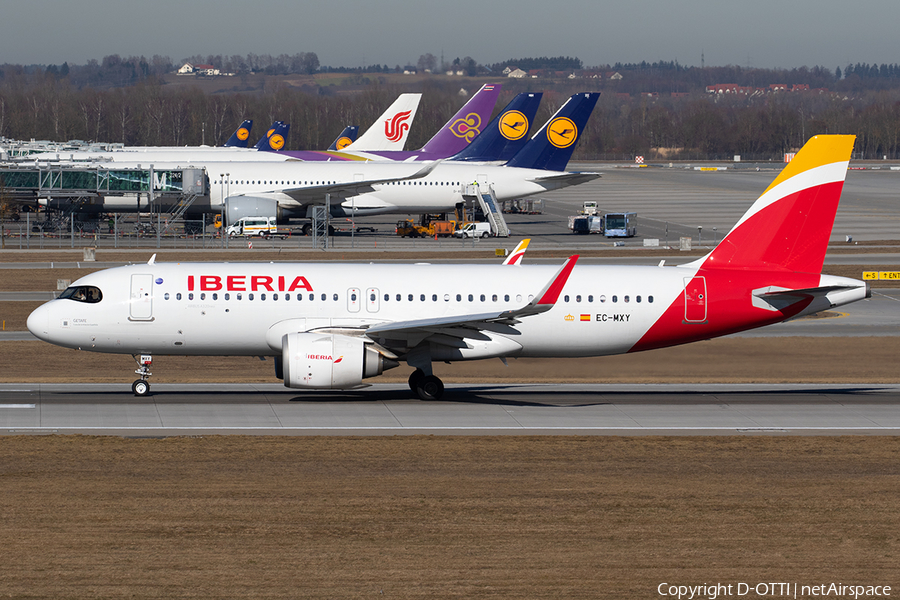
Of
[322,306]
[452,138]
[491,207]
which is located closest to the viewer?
[322,306]

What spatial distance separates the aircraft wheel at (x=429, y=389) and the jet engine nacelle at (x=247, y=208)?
201ft

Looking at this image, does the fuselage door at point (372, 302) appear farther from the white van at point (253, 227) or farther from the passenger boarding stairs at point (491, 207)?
the passenger boarding stairs at point (491, 207)

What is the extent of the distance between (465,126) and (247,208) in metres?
32.0

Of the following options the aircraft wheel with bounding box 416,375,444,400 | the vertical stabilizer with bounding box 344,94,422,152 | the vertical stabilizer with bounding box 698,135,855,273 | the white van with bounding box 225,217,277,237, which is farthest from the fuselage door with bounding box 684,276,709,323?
the vertical stabilizer with bounding box 344,94,422,152

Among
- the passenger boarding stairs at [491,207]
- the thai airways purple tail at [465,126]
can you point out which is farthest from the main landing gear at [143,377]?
the thai airways purple tail at [465,126]

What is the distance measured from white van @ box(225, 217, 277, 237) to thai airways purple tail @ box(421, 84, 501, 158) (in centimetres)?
2627

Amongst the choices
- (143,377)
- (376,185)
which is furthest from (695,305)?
(376,185)

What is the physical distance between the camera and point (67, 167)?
96.0 metres

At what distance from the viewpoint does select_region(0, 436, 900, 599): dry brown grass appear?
1808 centimetres

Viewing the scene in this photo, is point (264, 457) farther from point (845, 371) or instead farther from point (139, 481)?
point (845, 371)

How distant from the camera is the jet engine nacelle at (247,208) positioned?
92.9 meters

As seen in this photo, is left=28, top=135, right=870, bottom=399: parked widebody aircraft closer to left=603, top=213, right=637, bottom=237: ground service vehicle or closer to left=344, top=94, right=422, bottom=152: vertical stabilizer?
left=603, top=213, right=637, bottom=237: ground service vehicle

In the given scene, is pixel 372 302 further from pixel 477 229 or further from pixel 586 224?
pixel 586 224

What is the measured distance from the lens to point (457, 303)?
113 feet
